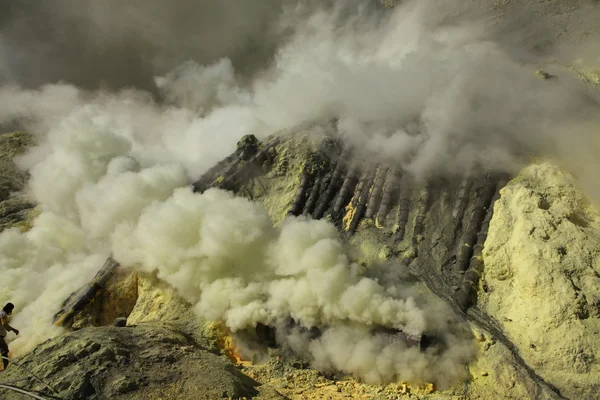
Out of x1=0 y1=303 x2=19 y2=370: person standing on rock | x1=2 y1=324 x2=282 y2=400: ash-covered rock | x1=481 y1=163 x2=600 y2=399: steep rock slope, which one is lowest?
x1=481 y1=163 x2=600 y2=399: steep rock slope

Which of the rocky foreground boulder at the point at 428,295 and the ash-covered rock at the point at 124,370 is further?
the rocky foreground boulder at the point at 428,295

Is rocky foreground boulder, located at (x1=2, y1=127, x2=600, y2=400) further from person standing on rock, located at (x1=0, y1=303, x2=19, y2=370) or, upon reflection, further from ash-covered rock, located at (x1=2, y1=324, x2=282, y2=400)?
person standing on rock, located at (x1=0, y1=303, x2=19, y2=370)

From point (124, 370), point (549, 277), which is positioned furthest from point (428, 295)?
point (124, 370)

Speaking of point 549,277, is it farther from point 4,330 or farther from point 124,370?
point 4,330

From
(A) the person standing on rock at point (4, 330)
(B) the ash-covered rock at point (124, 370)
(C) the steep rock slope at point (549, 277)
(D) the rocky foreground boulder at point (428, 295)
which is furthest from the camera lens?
(A) the person standing on rock at point (4, 330)

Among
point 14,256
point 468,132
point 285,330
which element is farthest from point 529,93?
point 14,256

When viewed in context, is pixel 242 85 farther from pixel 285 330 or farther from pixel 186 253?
pixel 285 330

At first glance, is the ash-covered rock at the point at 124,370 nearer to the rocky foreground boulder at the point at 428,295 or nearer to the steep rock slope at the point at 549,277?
the rocky foreground boulder at the point at 428,295

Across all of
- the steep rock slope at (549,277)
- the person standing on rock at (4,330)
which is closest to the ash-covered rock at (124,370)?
the person standing on rock at (4,330)

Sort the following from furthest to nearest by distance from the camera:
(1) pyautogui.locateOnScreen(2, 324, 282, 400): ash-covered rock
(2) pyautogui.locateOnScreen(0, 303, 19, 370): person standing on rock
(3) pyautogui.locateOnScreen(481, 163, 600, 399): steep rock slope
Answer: (2) pyautogui.locateOnScreen(0, 303, 19, 370): person standing on rock < (3) pyautogui.locateOnScreen(481, 163, 600, 399): steep rock slope < (1) pyautogui.locateOnScreen(2, 324, 282, 400): ash-covered rock

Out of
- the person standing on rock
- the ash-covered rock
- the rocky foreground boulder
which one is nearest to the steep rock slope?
the rocky foreground boulder

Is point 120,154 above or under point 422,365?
above
